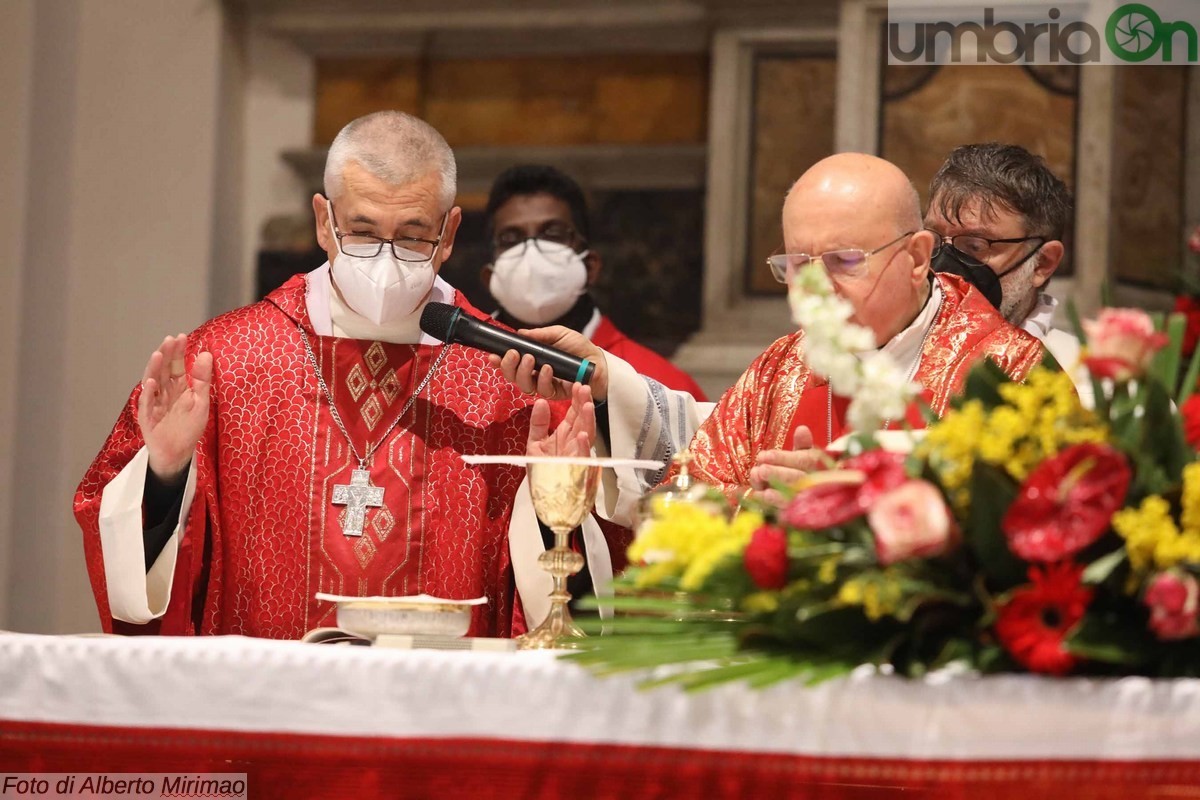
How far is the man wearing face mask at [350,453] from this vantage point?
11.5 feet

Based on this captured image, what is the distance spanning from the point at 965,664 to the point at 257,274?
5669 mm

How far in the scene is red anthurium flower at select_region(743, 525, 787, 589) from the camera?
2061 mm

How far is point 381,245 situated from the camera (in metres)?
3.56

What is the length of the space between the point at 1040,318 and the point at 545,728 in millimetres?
2443

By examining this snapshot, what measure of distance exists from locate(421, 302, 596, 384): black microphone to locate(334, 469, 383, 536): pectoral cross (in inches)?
17.8

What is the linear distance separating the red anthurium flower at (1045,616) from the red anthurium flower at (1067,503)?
0.03 meters

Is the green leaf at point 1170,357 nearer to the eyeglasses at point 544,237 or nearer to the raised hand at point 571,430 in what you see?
the raised hand at point 571,430

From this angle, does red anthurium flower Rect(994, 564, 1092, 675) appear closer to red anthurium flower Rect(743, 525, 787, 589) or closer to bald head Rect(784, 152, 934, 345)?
red anthurium flower Rect(743, 525, 787, 589)

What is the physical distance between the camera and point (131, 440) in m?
3.51

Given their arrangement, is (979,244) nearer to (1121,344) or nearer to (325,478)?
(325,478)

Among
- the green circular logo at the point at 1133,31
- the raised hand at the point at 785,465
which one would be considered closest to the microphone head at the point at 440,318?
the raised hand at the point at 785,465

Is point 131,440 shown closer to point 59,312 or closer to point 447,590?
point 447,590
